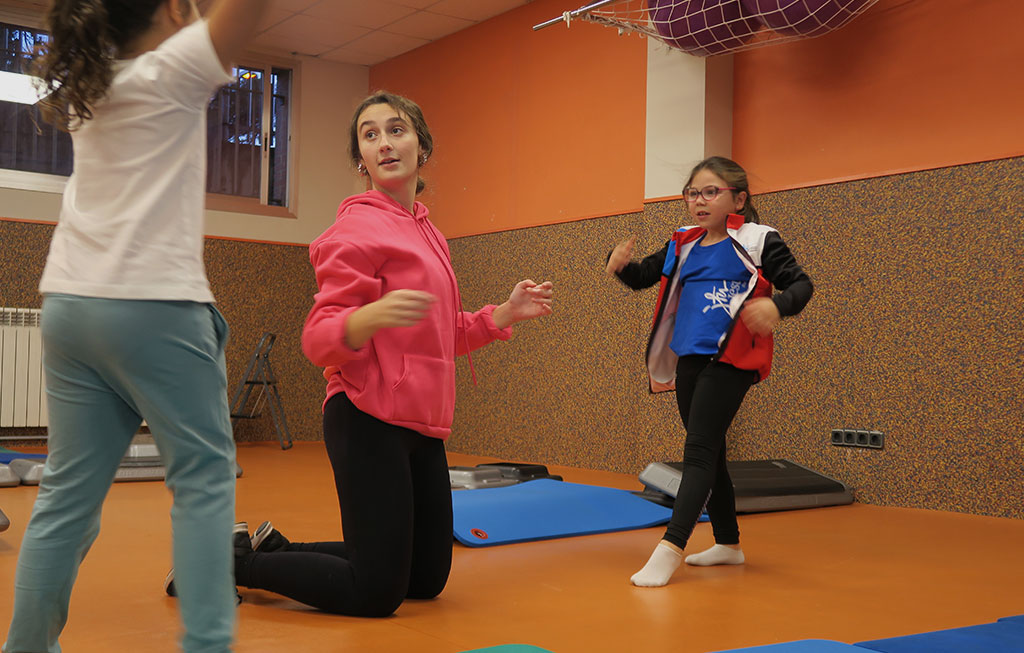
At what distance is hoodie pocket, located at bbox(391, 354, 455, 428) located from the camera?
6.56 ft

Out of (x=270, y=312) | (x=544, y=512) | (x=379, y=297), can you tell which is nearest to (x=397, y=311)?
(x=379, y=297)

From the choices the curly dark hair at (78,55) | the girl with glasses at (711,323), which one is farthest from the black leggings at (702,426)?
the curly dark hair at (78,55)

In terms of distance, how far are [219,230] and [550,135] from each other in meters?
2.55

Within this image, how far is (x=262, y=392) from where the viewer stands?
6703 millimetres

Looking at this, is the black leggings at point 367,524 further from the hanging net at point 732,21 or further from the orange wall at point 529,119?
the orange wall at point 529,119

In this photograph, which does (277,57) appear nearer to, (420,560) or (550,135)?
(550,135)

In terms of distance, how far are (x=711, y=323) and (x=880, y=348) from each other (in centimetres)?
181

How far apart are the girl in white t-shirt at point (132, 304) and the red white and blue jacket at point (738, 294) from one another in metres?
1.63

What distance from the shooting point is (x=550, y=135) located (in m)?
5.78

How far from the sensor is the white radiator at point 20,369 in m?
5.61

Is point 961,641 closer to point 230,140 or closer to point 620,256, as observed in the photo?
point 620,256

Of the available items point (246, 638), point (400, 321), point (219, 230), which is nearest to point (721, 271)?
point (400, 321)

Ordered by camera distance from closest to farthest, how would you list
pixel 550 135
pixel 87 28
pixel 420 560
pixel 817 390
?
pixel 87 28 → pixel 420 560 → pixel 817 390 → pixel 550 135

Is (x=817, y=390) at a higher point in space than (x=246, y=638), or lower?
higher
